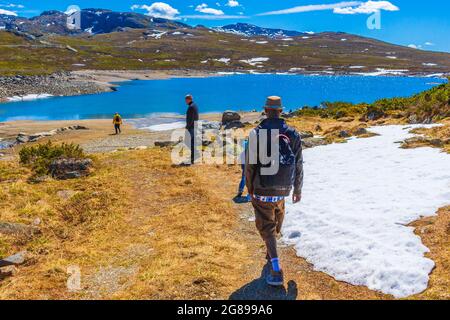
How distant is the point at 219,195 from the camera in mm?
11945

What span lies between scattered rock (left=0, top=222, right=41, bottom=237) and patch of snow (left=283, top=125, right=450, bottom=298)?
5.76m

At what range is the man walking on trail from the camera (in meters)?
6.01

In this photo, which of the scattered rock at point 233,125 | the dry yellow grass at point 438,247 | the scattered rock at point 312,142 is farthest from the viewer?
the scattered rock at point 233,125

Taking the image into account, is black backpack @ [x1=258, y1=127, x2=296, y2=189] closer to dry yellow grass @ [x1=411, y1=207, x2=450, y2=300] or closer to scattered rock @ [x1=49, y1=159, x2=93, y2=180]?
dry yellow grass @ [x1=411, y1=207, x2=450, y2=300]

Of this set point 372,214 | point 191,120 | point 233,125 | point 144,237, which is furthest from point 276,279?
point 233,125

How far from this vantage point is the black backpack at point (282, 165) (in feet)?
19.6

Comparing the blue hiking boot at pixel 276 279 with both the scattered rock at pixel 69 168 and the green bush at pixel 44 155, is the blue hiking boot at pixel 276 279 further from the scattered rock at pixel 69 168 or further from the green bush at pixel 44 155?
the green bush at pixel 44 155

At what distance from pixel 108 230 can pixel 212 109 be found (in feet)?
179

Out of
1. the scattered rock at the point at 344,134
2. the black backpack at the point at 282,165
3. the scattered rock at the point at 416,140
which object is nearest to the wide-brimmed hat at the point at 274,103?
the black backpack at the point at 282,165

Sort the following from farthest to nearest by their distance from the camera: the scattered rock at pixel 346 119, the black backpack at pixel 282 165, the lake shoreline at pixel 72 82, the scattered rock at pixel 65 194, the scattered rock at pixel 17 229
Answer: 1. the lake shoreline at pixel 72 82
2. the scattered rock at pixel 346 119
3. the scattered rock at pixel 65 194
4. the scattered rock at pixel 17 229
5. the black backpack at pixel 282 165

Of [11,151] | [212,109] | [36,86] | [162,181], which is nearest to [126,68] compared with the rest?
[36,86]

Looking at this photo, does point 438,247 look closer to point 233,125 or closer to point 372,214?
point 372,214

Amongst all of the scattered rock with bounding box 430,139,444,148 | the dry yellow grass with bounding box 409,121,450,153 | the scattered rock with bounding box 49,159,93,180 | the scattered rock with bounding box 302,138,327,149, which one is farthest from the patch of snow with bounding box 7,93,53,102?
the scattered rock with bounding box 430,139,444,148
